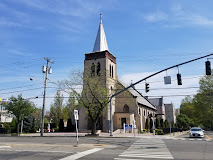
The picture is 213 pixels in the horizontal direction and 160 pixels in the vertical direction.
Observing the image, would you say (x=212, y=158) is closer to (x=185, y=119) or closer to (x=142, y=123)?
(x=142, y=123)

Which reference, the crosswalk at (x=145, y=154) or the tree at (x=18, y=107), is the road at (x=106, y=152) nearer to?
the crosswalk at (x=145, y=154)

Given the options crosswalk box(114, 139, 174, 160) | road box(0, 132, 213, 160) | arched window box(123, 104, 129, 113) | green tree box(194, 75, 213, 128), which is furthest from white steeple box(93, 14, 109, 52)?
crosswalk box(114, 139, 174, 160)

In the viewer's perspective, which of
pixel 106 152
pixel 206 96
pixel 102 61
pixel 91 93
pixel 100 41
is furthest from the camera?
pixel 206 96

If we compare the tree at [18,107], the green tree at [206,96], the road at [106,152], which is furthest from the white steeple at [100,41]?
the road at [106,152]

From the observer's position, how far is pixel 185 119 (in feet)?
254

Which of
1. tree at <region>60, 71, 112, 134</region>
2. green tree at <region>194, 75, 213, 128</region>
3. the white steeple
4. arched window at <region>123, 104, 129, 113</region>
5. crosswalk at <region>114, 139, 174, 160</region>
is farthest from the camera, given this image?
green tree at <region>194, 75, 213, 128</region>

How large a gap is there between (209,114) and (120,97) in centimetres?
2896

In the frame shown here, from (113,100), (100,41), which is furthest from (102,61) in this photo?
(113,100)

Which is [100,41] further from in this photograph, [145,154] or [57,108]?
[145,154]

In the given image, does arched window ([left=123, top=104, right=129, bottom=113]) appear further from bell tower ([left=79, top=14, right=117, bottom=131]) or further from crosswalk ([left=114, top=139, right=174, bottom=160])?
crosswalk ([left=114, top=139, right=174, bottom=160])

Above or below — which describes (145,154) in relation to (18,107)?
below

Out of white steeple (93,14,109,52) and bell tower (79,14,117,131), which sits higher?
white steeple (93,14,109,52)

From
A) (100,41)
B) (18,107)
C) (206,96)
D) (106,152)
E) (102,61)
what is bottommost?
(106,152)

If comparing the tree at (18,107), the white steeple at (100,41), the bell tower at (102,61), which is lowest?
the tree at (18,107)
